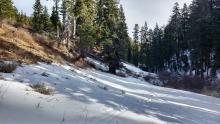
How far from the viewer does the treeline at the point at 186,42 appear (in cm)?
4925

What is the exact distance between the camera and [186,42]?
257 ft

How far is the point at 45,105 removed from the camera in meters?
8.16

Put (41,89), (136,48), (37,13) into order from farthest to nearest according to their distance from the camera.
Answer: (136,48), (37,13), (41,89)

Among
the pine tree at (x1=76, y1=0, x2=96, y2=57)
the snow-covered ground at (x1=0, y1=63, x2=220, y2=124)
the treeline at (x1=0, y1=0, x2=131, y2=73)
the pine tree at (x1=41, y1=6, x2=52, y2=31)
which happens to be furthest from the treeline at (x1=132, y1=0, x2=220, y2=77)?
the snow-covered ground at (x1=0, y1=63, x2=220, y2=124)

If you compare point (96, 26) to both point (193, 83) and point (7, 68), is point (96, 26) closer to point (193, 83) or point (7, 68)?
point (193, 83)

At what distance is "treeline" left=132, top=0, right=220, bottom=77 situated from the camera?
162 ft

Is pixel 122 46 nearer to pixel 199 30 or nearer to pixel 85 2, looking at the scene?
pixel 85 2

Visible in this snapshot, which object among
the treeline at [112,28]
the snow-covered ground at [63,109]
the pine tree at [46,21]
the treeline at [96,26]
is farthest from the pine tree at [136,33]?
the snow-covered ground at [63,109]

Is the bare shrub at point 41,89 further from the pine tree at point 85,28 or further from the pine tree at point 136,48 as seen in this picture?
the pine tree at point 136,48

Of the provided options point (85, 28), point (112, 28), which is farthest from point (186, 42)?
point (85, 28)

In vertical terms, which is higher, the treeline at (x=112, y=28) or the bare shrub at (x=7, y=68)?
the treeline at (x=112, y=28)

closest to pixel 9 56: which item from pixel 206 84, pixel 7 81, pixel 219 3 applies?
pixel 7 81

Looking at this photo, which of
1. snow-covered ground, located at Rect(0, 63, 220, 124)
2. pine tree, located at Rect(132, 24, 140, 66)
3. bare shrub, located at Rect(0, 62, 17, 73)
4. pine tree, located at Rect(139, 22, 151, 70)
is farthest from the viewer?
pine tree, located at Rect(132, 24, 140, 66)

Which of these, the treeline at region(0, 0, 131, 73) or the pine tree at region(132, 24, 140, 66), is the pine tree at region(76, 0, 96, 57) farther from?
the pine tree at region(132, 24, 140, 66)
